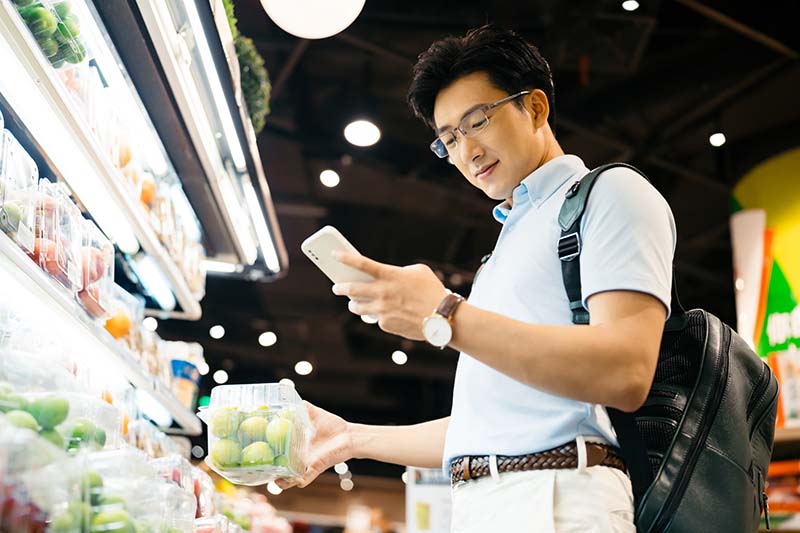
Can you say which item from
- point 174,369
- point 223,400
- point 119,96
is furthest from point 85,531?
point 174,369

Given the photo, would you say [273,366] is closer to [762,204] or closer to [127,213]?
[762,204]

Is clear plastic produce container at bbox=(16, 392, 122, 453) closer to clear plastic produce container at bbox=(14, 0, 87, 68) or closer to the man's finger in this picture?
the man's finger

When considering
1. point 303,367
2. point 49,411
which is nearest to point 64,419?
point 49,411

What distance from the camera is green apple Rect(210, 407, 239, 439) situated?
1.92 metres

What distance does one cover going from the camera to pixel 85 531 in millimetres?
1416

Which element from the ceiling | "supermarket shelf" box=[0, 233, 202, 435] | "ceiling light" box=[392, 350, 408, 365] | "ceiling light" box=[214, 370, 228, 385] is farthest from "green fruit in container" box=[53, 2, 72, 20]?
"ceiling light" box=[214, 370, 228, 385]

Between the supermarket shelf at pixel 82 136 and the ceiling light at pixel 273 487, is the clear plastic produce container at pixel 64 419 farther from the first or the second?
the supermarket shelf at pixel 82 136

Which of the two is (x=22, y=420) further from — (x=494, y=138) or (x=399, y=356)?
(x=399, y=356)

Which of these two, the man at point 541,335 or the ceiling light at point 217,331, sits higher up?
the ceiling light at point 217,331

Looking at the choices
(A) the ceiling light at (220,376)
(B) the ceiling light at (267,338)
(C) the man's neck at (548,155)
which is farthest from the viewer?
(A) the ceiling light at (220,376)

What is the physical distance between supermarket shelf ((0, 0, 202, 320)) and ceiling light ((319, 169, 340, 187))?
16.3 feet

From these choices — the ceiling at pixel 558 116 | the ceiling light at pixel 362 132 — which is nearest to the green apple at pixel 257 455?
the ceiling at pixel 558 116

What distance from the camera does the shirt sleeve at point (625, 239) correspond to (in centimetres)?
152

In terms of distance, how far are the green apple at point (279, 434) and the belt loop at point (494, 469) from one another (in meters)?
0.48
